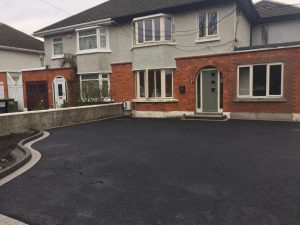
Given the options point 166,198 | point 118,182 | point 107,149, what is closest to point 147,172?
point 118,182

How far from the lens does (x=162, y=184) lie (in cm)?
513

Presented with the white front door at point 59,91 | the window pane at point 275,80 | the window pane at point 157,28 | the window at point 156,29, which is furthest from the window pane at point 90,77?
the window pane at point 275,80

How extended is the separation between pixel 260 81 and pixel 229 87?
153cm

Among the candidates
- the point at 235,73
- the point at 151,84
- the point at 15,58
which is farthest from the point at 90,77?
the point at 15,58

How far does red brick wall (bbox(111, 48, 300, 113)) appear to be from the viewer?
12.9 m

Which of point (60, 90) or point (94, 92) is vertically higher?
point (60, 90)

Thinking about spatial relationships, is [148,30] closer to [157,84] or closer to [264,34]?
[157,84]

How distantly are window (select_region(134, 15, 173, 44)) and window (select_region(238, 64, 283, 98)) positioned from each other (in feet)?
15.4

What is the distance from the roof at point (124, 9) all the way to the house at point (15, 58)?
5.44 metres

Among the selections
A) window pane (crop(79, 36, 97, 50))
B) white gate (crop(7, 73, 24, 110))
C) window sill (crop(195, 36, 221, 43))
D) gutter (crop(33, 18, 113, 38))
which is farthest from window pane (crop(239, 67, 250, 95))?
white gate (crop(7, 73, 24, 110))

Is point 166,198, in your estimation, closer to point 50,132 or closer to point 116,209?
point 116,209

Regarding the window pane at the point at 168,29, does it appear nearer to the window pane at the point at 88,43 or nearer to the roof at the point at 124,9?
the roof at the point at 124,9

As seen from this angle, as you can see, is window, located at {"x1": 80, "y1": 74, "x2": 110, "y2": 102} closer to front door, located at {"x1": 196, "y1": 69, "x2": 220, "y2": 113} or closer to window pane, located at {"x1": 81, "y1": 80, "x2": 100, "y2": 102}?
window pane, located at {"x1": 81, "y1": 80, "x2": 100, "y2": 102}

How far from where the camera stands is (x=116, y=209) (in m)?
4.15
